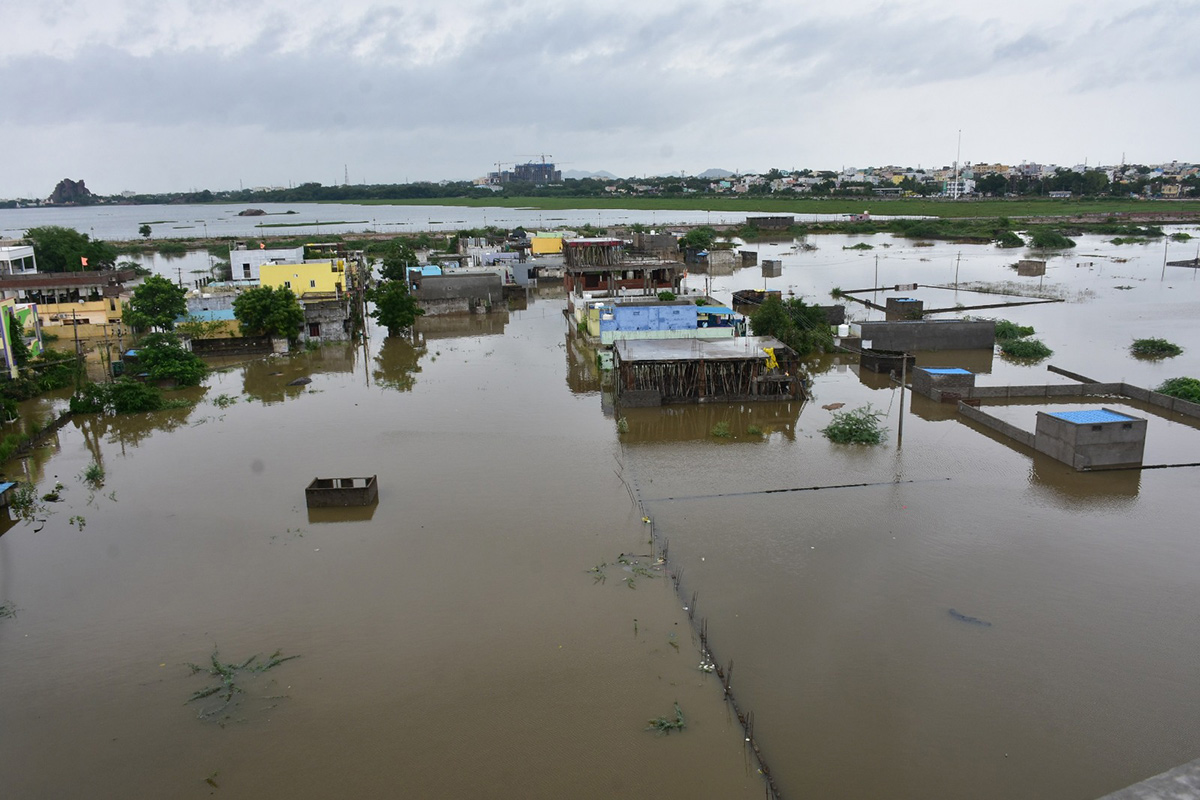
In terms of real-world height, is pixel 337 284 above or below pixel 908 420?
above

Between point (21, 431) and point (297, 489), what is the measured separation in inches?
391

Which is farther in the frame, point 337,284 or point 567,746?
point 337,284

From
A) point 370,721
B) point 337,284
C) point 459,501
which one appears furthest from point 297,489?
point 337,284

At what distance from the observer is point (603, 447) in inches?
743

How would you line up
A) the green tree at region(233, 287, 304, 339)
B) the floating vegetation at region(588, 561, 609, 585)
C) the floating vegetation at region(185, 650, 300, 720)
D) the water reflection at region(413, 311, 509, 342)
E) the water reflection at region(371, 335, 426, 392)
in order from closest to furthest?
the floating vegetation at region(185, 650, 300, 720) → the floating vegetation at region(588, 561, 609, 585) → the water reflection at region(371, 335, 426, 392) → the green tree at region(233, 287, 304, 339) → the water reflection at region(413, 311, 509, 342)

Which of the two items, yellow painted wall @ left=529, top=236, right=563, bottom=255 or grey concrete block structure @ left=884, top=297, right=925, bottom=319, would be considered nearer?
grey concrete block structure @ left=884, top=297, right=925, bottom=319

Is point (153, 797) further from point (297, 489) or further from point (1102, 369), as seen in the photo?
point (1102, 369)

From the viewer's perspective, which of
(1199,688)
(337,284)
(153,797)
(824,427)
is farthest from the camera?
(337,284)

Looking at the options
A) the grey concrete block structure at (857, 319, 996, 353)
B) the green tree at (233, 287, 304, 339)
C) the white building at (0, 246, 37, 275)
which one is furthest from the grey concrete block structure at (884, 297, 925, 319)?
the white building at (0, 246, 37, 275)

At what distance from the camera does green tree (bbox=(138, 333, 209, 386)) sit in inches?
999

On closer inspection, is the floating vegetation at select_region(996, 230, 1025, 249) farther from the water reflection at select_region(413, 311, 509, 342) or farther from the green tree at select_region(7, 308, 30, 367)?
the green tree at select_region(7, 308, 30, 367)

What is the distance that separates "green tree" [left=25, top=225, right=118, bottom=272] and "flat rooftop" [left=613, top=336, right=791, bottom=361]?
34097 millimetres

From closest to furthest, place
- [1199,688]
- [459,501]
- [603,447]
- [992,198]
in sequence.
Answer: [1199,688] → [459,501] → [603,447] → [992,198]

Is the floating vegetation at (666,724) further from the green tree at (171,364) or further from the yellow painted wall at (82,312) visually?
the yellow painted wall at (82,312)
